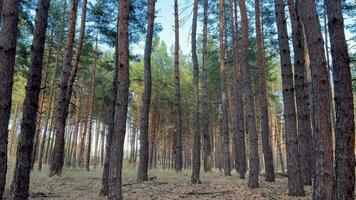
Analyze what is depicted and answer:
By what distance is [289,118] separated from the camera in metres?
9.05

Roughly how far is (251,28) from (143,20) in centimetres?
721

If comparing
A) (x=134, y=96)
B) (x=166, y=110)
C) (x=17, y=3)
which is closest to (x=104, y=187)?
(x=17, y=3)

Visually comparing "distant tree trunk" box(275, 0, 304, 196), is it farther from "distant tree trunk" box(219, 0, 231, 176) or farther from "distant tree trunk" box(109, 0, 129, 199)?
"distant tree trunk" box(219, 0, 231, 176)

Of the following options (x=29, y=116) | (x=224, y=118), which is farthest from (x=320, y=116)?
(x=224, y=118)

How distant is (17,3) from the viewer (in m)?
5.66

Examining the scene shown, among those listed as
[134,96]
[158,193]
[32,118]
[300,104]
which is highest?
[134,96]

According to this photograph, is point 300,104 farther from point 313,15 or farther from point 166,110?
point 166,110

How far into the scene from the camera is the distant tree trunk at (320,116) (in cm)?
566

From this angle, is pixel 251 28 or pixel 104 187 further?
pixel 251 28

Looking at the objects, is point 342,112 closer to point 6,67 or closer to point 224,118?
point 6,67

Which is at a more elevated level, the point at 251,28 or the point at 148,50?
the point at 251,28

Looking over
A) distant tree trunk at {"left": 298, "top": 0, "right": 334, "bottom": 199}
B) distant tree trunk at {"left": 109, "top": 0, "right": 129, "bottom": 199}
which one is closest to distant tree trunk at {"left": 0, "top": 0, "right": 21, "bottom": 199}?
distant tree trunk at {"left": 109, "top": 0, "right": 129, "bottom": 199}

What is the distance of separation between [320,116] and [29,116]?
5941 millimetres

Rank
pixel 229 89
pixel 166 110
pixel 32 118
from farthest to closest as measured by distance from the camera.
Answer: pixel 166 110, pixel 229 89, pixel 32 118
